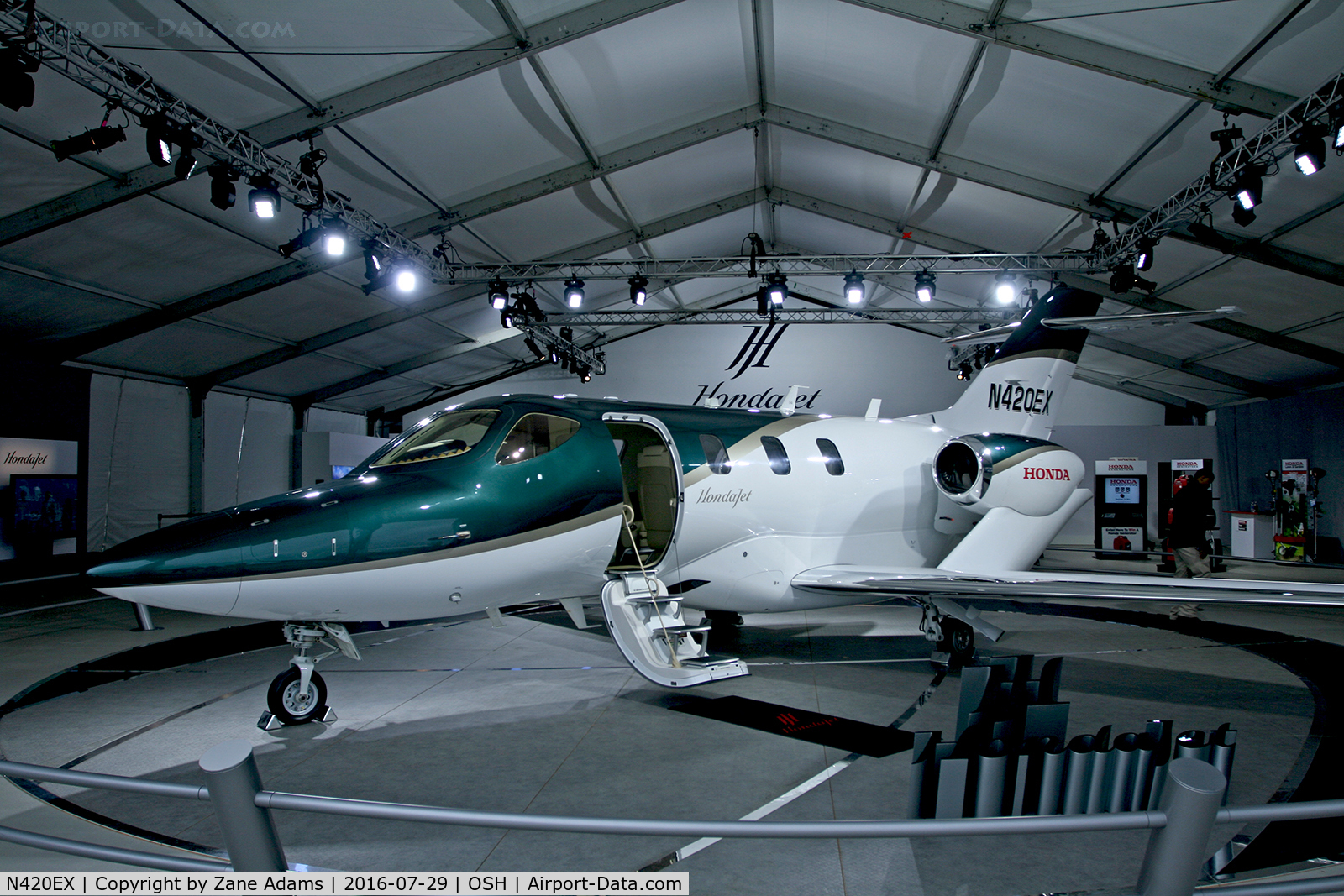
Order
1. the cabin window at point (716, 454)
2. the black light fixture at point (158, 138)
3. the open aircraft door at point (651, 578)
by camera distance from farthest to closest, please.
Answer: the black light fixture at point (158, 138)
the cabin window at point (716, 454)
the open aircraft door at point (651, 578)

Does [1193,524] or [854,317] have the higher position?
[854,317]

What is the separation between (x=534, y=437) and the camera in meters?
6.11

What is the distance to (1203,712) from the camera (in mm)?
5859

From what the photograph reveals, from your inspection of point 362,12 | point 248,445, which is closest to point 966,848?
point 362,12

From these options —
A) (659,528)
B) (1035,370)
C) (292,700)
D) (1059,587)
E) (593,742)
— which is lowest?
(593,742)

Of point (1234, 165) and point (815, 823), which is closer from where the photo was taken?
point (815, 823)

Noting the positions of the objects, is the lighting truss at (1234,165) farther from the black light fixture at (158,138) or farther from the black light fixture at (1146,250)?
the black light fixture at (158,138)

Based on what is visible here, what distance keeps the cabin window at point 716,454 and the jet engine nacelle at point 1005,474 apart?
2765 mm

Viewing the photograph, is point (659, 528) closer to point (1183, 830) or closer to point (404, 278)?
point (1183, 830)

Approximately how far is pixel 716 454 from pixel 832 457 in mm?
1521

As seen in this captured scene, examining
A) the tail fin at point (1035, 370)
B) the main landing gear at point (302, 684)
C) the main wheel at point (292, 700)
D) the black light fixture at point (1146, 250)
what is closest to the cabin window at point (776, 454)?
the tail fin at point (1035, 370)

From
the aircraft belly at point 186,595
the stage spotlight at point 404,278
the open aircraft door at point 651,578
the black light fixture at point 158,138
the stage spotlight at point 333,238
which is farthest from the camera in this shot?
the stage spotlight at point 404,278

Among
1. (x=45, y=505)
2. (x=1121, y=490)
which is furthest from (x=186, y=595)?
(x=1121, y=490)

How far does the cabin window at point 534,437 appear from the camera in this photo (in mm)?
5902
